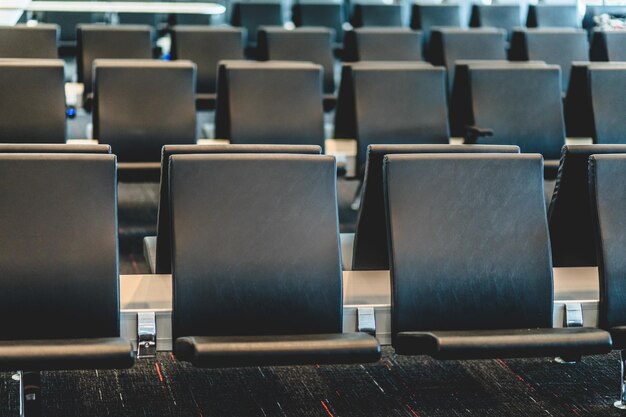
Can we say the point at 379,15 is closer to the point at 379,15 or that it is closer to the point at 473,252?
the point at 379,15

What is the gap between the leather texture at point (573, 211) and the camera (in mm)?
2396

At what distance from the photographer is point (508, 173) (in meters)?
2.32

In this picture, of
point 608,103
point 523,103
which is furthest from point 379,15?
point 608,103

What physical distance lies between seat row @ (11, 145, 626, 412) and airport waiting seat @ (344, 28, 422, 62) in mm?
3129

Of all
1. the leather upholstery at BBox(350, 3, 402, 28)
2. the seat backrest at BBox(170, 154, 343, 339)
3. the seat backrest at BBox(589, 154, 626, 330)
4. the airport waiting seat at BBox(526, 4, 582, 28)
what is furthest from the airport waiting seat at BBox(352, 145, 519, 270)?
the airport waiting seat at BBox(526, 4, 582, 28)

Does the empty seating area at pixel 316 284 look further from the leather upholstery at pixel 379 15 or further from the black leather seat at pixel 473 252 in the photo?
the leather upholstery at pixel 379 15

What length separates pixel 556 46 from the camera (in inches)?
209

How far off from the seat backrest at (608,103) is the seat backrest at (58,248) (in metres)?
2.41

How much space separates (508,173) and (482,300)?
0.31m

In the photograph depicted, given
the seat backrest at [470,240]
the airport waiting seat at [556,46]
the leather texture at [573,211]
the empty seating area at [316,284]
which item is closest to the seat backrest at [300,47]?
the airport waiting seat at [556,46]

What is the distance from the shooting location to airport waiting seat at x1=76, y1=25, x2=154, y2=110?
5070 millimetres

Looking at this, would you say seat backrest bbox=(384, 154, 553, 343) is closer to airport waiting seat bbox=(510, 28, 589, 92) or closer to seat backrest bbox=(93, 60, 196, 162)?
seat backrest bbox=(93, 60, 196, 162)

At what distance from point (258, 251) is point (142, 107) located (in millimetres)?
1729

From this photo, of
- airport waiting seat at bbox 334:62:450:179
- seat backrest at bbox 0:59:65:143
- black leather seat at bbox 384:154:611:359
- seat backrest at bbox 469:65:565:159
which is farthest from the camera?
seat backrest at bbox 469:65:565:159
